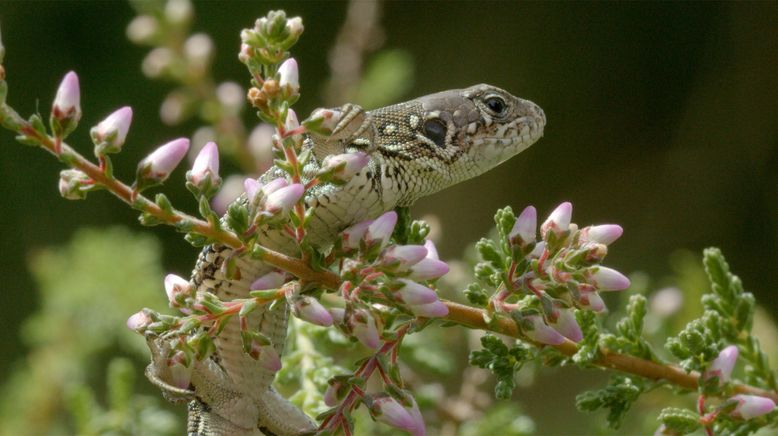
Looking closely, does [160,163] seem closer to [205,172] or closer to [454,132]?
[205,172]

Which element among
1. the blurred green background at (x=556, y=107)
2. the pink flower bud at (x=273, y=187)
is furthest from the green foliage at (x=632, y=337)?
the blurred green background at (x=556, y=107)

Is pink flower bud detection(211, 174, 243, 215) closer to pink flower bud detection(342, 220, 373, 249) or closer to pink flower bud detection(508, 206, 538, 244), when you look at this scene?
pink flower bud detection(342, 220, 373, 249)

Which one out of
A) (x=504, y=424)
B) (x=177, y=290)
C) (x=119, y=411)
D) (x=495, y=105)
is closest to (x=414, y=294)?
(x=177, y=290)

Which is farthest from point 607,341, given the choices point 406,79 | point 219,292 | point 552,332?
point 406,79

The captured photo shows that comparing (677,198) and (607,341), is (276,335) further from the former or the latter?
(677,198)

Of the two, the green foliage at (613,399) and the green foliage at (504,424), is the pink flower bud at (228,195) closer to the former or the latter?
the green foliage at (504,424)

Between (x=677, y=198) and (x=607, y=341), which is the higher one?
(x=607, y=341)

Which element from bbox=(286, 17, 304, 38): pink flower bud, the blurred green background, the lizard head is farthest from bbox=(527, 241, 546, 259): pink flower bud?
the blurred green background
